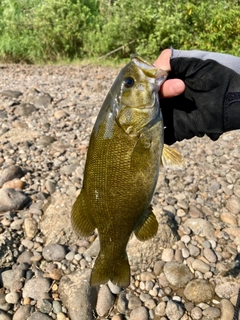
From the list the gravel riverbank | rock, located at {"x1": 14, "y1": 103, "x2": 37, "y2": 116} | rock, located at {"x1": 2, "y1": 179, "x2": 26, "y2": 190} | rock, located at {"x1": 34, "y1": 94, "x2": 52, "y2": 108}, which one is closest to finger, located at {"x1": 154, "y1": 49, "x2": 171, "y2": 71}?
the gravel riverbank

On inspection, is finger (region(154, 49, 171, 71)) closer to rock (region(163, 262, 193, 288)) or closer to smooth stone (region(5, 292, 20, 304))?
rock (region(163, 262, 193, 288))

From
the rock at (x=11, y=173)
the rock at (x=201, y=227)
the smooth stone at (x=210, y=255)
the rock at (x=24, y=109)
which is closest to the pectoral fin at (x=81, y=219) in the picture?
the smooth stone at (x=210, y=255)

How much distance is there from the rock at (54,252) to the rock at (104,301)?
2.20 ft

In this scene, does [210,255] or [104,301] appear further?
[210,255]

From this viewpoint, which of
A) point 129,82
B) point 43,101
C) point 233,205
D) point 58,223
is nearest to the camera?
point 129,82

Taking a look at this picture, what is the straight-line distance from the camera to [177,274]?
4.18m

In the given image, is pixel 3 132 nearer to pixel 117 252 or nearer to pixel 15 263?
pixel 15 263

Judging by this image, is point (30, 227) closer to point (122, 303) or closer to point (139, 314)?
point (122, 303)

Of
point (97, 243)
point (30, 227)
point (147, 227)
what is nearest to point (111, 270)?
point (147, 227)

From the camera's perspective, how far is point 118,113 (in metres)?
2.17

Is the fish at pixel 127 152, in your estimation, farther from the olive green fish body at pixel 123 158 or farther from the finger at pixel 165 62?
the finger at pixel 165 62

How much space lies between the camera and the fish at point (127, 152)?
2137 mm

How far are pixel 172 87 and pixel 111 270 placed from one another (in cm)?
118

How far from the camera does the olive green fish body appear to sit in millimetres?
2141
